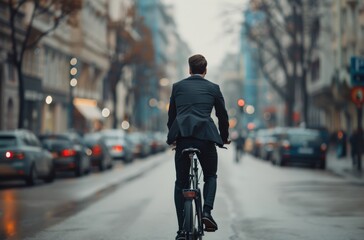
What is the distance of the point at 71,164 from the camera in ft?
96.6

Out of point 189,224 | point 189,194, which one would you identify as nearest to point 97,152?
point 189,194

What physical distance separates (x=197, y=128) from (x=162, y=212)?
22.3ft

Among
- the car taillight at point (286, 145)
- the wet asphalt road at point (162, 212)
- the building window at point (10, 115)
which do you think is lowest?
the wet asphalt road at point (162, 212)

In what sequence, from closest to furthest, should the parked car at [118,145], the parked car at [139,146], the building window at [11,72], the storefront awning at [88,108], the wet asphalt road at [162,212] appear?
1. the wet asphalt road at [162,212]
2. the parked car at [118,145]
3. the building window at [11,72]
4. the parked car at [139,146]
5. the storefront awning at [88,108]

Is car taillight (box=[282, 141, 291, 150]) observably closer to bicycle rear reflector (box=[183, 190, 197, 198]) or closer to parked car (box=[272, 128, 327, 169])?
parked car (box=[272, 128, 327, 169])

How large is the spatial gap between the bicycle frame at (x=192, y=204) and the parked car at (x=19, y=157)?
577 inches

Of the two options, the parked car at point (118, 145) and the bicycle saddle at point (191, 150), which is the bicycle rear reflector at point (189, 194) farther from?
the parked car at point (118, 145)

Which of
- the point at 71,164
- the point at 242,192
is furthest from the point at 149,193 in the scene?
the point at 71,164

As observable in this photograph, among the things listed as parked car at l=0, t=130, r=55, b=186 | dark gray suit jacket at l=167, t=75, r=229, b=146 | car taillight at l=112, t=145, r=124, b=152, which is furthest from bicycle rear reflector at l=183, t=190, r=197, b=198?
car taillight at l=112, t=145, r=124, b=152

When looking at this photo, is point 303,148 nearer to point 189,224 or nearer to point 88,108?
point 189,224

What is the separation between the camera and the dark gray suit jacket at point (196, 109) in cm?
844

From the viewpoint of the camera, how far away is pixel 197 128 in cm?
844

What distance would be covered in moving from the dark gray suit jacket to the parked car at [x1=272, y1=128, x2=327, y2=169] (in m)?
28.6

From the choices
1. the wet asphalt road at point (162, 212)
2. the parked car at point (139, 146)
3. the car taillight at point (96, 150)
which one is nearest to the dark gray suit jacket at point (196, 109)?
the wet asphalt road at point (162, 212)
